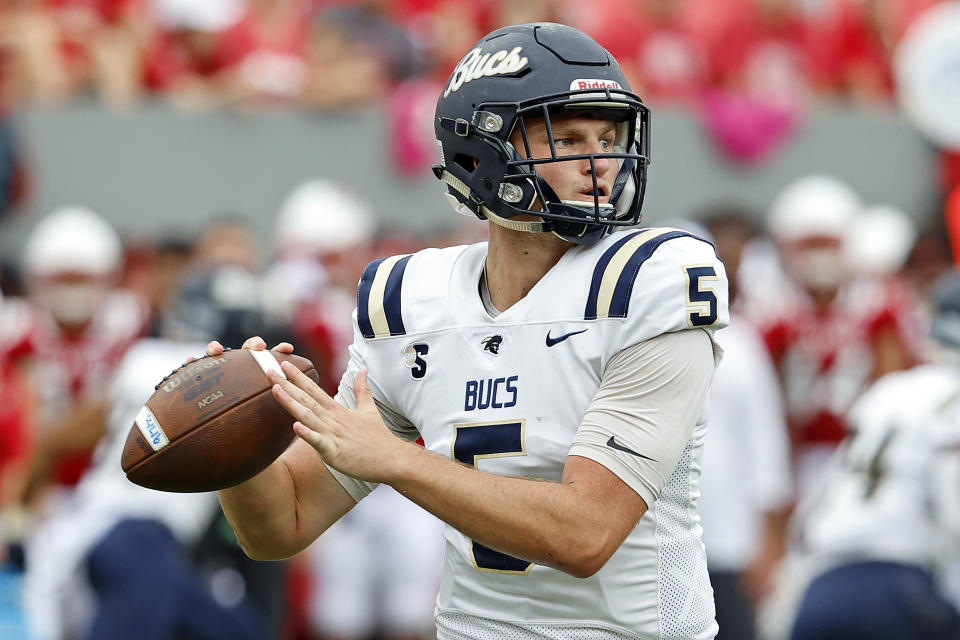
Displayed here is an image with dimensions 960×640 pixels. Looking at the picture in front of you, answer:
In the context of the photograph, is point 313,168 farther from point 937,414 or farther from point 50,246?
point 937,414

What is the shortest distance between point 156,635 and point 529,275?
3115 mm

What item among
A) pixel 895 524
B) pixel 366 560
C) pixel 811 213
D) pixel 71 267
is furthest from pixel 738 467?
pixel 71 267

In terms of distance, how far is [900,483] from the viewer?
5145 millimetres

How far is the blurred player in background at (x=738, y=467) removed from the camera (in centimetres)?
578

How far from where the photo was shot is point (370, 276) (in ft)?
9.70

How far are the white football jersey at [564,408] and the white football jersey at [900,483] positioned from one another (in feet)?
8.46

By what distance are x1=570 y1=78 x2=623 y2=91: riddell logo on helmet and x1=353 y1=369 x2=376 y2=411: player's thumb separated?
64cm

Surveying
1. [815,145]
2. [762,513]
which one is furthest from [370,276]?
[815,145]

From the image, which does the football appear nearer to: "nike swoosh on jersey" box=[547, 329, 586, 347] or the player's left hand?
the player's left hand

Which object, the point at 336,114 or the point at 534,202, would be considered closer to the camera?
the point at 534,202

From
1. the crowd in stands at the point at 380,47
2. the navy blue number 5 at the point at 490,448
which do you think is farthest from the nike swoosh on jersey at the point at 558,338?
the crowd in stands at the point at 380,47

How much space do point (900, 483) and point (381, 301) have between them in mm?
2838

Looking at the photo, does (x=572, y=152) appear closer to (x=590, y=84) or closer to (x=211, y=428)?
(x=590, y=84)

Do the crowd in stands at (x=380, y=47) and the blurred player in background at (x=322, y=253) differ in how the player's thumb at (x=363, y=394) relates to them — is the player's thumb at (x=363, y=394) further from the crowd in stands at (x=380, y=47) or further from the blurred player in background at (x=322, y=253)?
the crowd in stands at (x=380, y=47)
